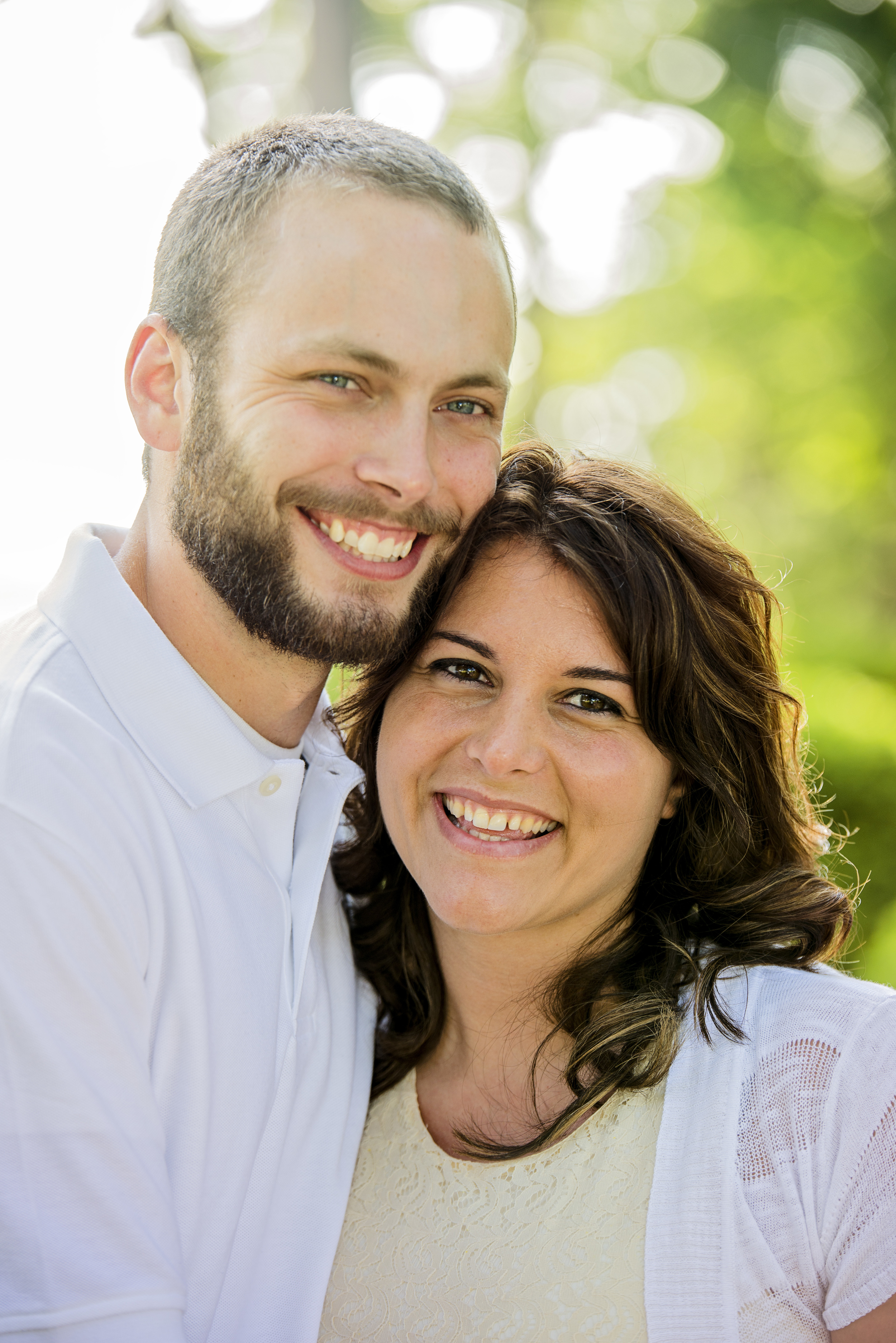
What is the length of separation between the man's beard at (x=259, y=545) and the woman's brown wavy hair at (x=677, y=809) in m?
0.27

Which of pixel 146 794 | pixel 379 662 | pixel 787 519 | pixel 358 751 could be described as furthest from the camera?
pixel 787 519

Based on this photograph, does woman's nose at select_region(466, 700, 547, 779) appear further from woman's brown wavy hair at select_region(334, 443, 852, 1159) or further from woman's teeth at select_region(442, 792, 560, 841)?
woman's brown wavy hair at select_region(334, 443, 852, 1159)

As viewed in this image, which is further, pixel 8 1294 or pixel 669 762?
pixel 669 762

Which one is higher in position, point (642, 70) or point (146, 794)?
point (642, 70)

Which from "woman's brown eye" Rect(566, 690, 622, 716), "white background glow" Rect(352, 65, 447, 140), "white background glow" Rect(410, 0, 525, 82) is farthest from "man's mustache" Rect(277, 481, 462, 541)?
"white background glow" Rect(410, 0, 525, 82)

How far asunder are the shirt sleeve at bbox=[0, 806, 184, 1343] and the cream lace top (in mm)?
542

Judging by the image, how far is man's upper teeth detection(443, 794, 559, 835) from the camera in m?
2.39

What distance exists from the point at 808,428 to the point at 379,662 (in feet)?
41.5

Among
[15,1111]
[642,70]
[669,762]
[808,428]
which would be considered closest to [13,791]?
[15,1111]

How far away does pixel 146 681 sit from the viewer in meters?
2.14

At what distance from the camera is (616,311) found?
14.6 metres

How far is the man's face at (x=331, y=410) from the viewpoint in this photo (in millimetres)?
2150

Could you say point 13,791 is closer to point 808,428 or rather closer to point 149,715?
point 149,715

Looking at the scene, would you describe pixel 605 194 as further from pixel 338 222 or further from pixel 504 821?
pixel 504 821
